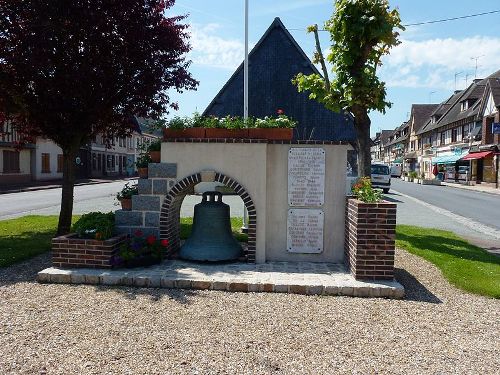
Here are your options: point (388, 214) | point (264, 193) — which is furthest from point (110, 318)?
point (388, 214)

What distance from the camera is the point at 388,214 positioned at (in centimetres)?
621

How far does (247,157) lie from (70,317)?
3857mm

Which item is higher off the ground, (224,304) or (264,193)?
(264,193)

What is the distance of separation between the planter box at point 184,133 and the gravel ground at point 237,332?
2.86 metres

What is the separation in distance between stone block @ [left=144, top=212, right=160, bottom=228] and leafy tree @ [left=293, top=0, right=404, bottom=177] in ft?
18.8

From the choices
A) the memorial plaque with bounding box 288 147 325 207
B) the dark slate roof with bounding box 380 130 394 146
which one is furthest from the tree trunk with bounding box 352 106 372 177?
the dark slate roof with bounding box 380 130 394 146

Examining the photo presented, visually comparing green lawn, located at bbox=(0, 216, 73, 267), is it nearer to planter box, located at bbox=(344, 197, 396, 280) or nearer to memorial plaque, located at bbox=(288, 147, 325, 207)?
memorial plaque, located at bbox=(288, 147, 325, 207)

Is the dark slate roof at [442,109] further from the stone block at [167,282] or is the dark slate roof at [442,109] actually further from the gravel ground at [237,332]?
the stone block at [167,282]

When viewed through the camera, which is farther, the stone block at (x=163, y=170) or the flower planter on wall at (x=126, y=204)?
the flower planter on wall at (x=126, y=204)

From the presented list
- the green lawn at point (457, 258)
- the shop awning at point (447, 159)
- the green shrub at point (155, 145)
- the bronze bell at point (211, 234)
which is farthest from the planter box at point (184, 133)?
the shop awning at point (447, 159)

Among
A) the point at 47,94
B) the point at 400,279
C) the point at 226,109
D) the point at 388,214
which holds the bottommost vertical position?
the point at 400,279

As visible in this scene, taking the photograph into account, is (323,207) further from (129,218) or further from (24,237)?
(24,237)

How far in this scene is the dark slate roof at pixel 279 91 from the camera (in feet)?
60.0

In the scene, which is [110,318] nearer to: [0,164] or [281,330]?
[281,330]
